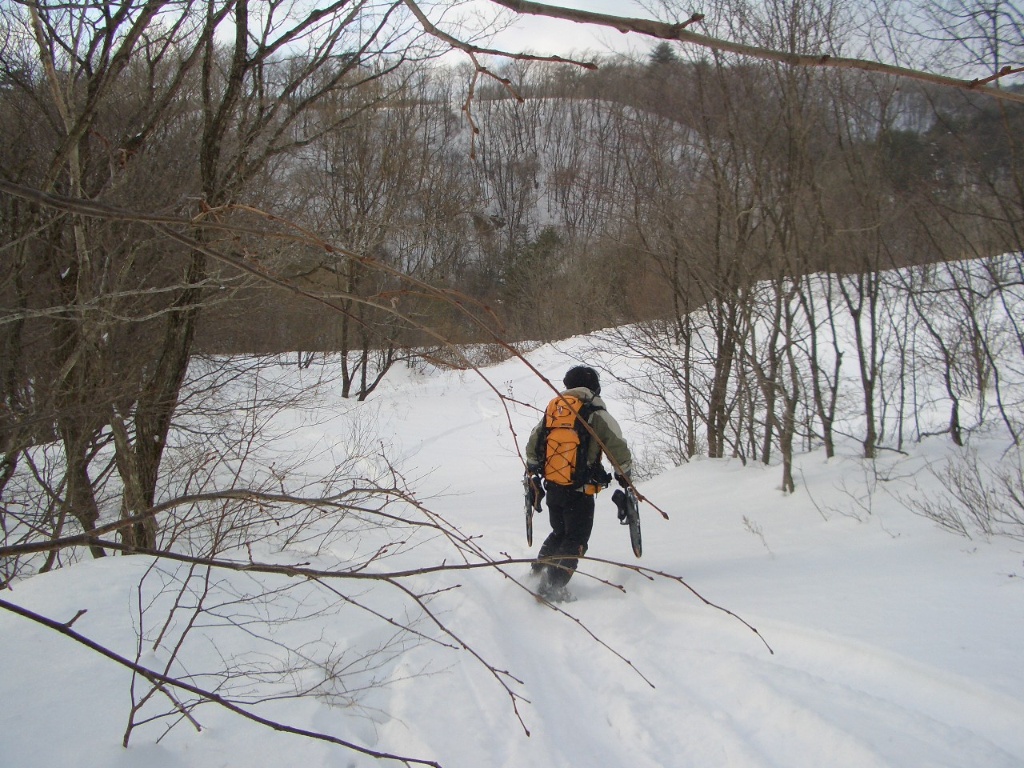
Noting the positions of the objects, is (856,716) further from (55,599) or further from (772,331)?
(772,331)

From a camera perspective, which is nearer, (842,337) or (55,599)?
(55,599)

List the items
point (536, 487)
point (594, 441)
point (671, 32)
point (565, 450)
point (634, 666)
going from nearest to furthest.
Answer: point (671, 32), point (634, 666), point (594, 441), point (565, 450), point (536, 487)

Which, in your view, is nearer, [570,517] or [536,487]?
[570,517]

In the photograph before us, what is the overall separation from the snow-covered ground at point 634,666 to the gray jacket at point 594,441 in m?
0.94

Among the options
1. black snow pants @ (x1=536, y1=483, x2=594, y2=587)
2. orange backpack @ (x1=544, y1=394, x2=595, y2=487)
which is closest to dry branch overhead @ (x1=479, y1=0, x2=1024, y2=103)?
orange backpack @ (x1=544, y1=394, x2=595, y2=487)

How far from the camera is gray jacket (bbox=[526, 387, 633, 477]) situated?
171 inches

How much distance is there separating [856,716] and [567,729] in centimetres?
130

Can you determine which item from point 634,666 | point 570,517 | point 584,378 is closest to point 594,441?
point 584,378

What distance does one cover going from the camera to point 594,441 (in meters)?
4.14

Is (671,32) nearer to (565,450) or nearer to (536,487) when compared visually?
(565,450)

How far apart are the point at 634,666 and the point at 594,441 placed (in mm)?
2093

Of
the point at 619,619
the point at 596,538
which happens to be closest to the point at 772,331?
the point at 596,538

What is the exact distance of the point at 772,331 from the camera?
23.7 ft

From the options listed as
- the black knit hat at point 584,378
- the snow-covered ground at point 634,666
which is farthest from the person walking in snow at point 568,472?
the snow-covered ground at point 634,666
